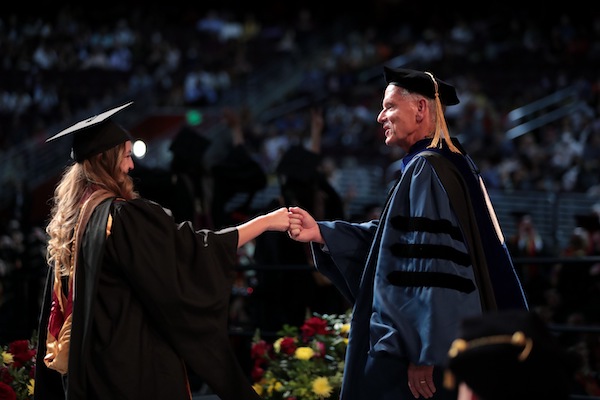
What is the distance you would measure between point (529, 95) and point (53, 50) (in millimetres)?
11081

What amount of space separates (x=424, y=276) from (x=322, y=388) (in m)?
1.73

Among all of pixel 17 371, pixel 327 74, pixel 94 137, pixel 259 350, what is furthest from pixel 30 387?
pixel 327 74

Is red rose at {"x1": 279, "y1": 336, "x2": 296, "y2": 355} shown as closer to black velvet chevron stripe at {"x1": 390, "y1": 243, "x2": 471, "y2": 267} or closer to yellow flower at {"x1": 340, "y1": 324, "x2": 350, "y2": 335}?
yellow flower at {"x1": 340, "y1": 324, "x2": 350, "y2": 335}

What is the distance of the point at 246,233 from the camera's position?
440 cm

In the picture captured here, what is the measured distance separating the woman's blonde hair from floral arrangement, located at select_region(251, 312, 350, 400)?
181 cm

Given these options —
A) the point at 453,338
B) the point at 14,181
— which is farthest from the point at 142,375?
the point at 14,181

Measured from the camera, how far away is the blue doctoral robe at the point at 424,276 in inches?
153

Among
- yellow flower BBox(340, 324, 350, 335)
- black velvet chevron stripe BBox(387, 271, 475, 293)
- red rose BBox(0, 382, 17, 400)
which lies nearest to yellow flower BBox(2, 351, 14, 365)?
red rose BBox(0, 382, 17, 400)

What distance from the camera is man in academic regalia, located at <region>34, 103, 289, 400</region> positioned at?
4043mm

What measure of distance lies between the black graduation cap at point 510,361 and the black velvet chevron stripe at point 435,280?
143 cm

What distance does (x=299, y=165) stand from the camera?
26.6 feet

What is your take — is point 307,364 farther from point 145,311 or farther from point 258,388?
point 145,311

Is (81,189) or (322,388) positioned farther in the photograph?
(322,388)

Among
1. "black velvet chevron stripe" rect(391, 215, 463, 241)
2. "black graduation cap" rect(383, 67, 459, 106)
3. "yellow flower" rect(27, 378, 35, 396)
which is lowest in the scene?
"yellow flower" rect(27, 378, 35, 396)
